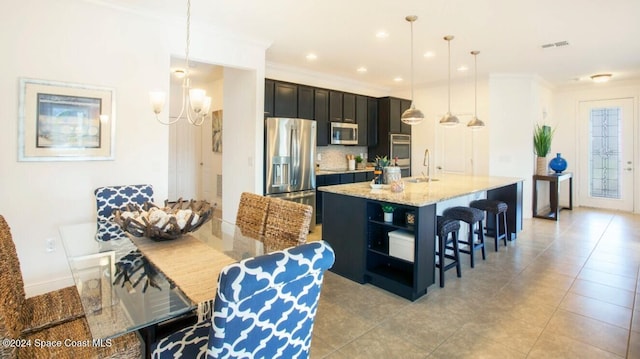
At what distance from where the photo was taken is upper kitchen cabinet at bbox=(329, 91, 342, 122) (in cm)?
610

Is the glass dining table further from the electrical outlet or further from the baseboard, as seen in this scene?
the baseboard

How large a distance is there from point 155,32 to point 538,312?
14.6ft

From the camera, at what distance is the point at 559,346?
89.7 inches

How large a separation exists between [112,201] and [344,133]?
14.0ft

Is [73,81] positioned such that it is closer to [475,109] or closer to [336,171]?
[336,171]

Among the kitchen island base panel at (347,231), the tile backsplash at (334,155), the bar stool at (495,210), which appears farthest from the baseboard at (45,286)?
the bar stool at (495,210)

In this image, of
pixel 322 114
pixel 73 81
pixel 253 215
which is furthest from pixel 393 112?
pixel 73 81

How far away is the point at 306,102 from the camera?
223 inches

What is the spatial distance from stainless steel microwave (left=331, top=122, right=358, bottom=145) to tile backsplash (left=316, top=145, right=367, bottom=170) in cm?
39

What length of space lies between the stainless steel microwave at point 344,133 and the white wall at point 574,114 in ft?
16.0

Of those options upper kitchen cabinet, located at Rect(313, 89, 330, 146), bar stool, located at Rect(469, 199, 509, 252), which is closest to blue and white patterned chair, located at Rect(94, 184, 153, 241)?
upper kitchen cabinet, located at Rect(313, 89, 330, 146)

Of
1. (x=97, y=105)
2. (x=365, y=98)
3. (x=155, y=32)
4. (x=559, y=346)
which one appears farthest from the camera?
(x=365, y=98)

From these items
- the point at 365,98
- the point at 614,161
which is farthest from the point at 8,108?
the point at 614,161

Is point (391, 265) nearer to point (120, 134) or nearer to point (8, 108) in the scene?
point (120, 134)
